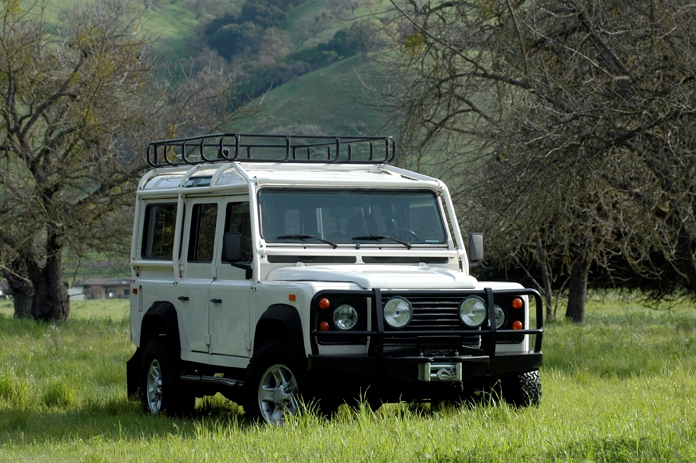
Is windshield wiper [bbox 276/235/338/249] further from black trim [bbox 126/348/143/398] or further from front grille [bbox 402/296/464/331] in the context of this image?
black trim [bbox 126/348/143/398]

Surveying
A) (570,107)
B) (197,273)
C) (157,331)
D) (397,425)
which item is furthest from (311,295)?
(570,107)

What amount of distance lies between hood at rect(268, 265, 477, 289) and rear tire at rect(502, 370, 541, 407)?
3.05 feet

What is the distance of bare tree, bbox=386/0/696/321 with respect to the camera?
490 inches

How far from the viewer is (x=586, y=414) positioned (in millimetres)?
8180

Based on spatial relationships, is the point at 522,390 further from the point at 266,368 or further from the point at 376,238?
the point at 266,368

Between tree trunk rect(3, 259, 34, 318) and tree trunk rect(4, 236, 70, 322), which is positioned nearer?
tree trunk rect(4, 236, 70, 322)

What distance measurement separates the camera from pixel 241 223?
912 centimetres

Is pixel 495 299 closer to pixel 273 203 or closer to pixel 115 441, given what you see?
pixel 273 203

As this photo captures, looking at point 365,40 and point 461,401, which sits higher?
point 365,40

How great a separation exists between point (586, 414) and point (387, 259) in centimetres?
208

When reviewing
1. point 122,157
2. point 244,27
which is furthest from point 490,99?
point 244,27

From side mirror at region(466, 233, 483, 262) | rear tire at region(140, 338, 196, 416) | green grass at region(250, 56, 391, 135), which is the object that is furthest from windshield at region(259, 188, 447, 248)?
green grass at region(250, 56, 391, 135)

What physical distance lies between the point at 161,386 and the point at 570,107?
245 inches

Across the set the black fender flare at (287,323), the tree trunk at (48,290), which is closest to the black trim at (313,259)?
the black fender flare at (287,323)
